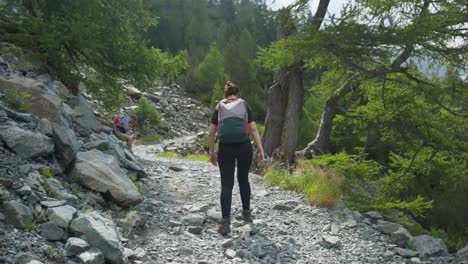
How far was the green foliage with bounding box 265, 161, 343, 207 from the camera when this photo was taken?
303 inches

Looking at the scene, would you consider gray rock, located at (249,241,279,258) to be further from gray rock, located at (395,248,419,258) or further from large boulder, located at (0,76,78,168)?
large boulder, located at (0,76,78,168)

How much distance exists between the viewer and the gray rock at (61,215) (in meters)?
4.18

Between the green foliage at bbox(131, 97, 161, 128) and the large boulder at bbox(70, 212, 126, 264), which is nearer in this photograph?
the large boulder at bbox(70, 212, 126, 264)

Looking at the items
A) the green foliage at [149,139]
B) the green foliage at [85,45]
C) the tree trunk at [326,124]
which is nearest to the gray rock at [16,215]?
the green foliage at [85,45]

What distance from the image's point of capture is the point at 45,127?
5.92 metres

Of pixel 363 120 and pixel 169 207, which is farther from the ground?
pixel 363 120

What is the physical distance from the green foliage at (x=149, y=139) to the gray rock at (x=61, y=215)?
22.1 metres

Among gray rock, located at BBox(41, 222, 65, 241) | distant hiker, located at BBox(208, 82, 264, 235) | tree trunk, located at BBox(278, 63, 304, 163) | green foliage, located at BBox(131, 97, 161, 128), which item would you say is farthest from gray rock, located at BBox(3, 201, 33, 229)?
green foliage, located at BBox(131, 97, 161, 128)

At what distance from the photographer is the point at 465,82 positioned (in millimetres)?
8391

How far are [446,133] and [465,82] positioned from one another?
1227 millimetres

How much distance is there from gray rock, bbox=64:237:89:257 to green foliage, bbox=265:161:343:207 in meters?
4.89

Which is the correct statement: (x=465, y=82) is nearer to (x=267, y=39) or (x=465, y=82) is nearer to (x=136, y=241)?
(x=136, y=241)

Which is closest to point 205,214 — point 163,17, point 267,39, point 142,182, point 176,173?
point 142,182

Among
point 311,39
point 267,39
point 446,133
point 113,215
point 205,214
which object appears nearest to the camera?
point 113,215
